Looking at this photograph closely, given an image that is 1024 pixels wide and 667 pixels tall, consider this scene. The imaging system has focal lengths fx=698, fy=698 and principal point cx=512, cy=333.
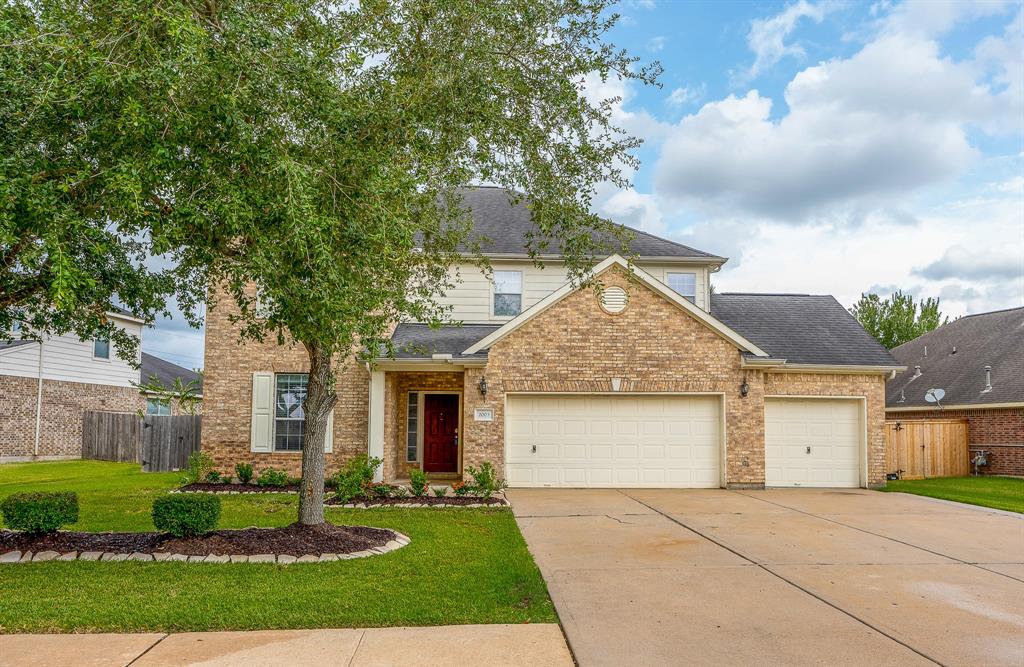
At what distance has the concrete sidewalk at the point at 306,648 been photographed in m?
4.80

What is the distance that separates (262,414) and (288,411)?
0.55 m

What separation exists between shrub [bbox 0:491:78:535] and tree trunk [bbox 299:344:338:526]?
269 cm

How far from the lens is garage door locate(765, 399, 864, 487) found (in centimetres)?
1588

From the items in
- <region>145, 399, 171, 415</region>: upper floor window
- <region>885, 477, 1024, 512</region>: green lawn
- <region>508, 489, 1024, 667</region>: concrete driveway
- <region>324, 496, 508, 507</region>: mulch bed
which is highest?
<region>145, 399, 171, 415</region>: upper floor window

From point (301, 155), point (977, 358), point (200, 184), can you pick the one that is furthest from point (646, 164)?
point (977, 358)

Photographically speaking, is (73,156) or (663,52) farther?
(663,52)

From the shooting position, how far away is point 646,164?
9578 millimetres

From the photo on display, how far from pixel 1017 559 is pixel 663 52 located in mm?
7647

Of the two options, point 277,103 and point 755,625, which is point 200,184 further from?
point 755,625

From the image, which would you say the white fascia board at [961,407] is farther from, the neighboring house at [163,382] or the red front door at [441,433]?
the neighboring house at [163,382]

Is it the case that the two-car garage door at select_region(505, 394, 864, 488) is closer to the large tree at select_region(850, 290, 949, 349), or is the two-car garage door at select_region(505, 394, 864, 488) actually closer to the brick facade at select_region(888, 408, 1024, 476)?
the brick facade at select_region(888, 408, 1024, 476)

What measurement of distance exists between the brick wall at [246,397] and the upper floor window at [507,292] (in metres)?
3.98

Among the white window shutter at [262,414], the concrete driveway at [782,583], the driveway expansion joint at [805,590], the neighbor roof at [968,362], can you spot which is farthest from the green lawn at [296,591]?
the neighbor roof at [968,362]

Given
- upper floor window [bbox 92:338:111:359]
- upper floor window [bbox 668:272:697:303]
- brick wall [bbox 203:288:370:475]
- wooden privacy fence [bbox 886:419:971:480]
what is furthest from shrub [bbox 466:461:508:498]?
upper floor window [bbox 92:338:111:359]
